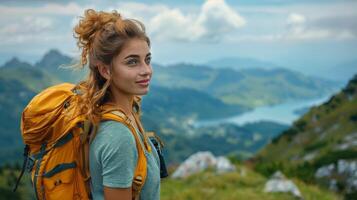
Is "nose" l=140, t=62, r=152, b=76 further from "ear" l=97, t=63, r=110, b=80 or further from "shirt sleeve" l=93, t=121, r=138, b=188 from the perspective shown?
"shirt sleeve" l=93, t=121, r=138, b=188

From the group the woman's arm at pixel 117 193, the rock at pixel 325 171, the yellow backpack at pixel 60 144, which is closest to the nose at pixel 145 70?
the yellow backpack at pixel 60 144

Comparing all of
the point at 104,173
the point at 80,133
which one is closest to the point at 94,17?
the point at 80,133

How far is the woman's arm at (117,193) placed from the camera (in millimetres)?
3076

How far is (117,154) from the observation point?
9.80 feet

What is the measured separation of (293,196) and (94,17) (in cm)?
1092

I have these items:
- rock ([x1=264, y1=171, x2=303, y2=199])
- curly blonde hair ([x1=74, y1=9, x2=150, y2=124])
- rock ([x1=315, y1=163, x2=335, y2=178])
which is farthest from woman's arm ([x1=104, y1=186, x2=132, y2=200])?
rock ([x1=315, y1=163, x2=335, y2=178])

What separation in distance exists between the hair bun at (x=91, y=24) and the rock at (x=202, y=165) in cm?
1421

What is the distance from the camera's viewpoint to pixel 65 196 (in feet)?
10.3

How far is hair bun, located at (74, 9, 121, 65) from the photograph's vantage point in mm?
3287

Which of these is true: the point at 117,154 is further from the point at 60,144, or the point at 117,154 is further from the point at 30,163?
the point at 30,163

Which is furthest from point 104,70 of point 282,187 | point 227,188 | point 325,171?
point 325,171

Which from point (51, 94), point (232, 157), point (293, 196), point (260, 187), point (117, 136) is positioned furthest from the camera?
point (232, 157)

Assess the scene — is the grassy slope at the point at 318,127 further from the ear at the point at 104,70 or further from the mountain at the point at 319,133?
the ear at the point at 104,70

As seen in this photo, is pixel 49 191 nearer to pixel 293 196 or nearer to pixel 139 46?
pixel 139 46
